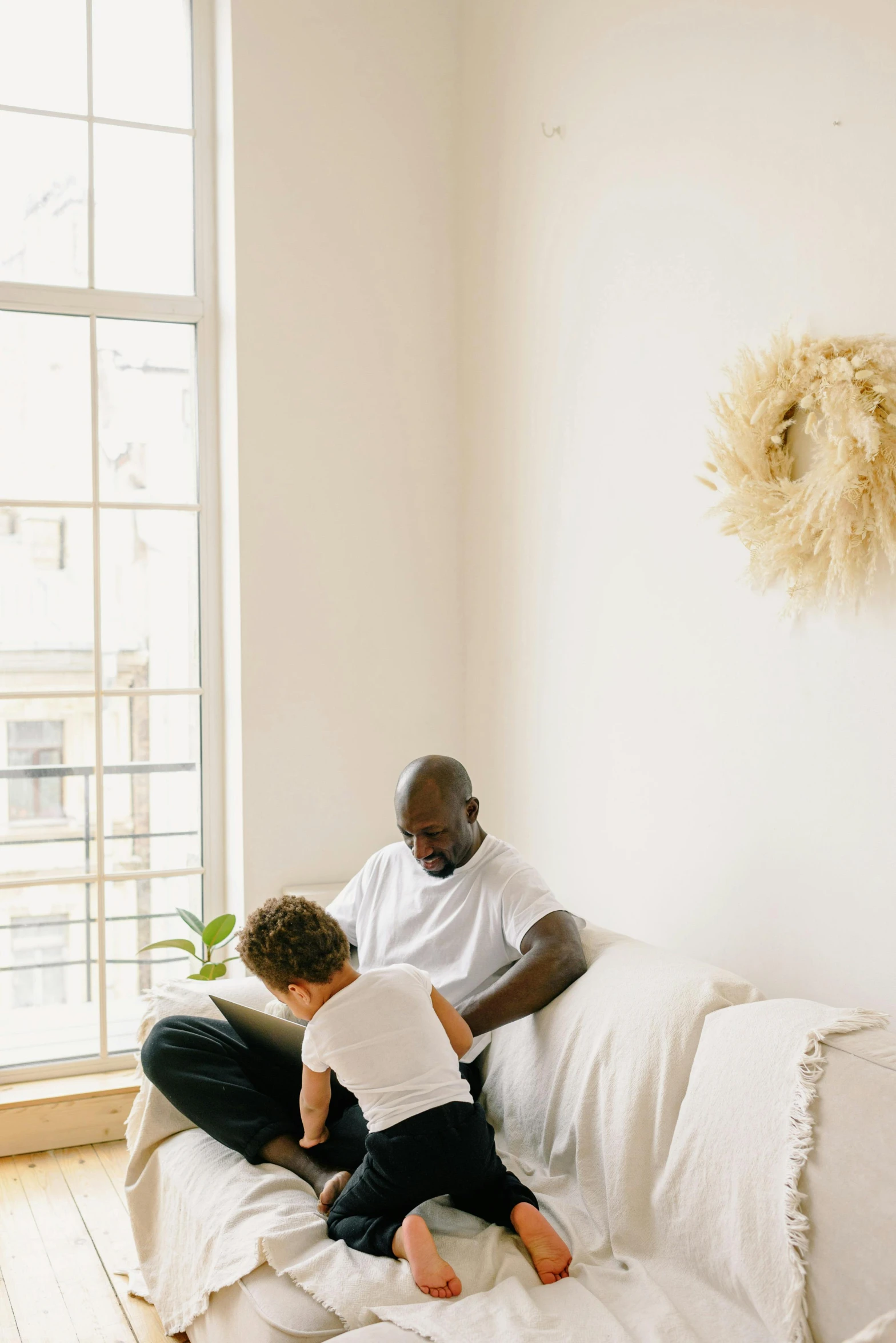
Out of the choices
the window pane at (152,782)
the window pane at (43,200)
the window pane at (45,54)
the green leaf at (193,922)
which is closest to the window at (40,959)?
the window pane at (152,782)

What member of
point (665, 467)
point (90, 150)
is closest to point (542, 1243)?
point (665, 467)

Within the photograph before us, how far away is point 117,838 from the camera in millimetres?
3348

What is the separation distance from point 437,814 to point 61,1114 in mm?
1637

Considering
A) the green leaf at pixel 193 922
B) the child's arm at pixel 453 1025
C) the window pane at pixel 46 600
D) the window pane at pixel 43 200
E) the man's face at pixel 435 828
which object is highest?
the window pane at pixel 43 200

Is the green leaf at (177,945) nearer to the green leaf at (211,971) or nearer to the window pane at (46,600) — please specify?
the green leaf at (211,971)

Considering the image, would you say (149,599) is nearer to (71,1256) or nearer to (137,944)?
(137,944)

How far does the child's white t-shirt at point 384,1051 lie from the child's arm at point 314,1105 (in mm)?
109

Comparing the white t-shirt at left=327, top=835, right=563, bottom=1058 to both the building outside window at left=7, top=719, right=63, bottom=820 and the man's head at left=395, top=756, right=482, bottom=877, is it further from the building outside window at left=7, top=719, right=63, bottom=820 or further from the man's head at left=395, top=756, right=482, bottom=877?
the building outside window at left=7, top=719, right=63, bottom=820

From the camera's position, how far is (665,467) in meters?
2.45

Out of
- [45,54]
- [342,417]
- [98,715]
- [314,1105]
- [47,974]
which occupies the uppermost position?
[45,54]

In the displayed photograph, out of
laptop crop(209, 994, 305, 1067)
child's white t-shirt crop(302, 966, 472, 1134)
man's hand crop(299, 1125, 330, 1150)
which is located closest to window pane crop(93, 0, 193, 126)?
laptop crop(209, 994, 305, 1067)

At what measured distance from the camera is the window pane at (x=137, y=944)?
131 inches

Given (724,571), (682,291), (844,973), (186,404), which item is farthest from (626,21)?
(844,973)

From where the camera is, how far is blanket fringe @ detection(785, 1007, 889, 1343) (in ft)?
4.51
